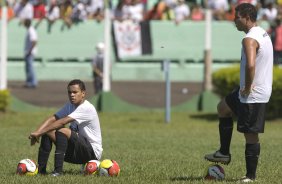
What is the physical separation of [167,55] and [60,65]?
3.43 m

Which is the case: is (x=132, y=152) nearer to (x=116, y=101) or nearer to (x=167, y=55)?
(x=116, y=101)

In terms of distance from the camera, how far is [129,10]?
94.7 ft

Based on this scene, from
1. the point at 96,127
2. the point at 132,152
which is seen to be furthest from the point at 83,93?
the point at 132,152

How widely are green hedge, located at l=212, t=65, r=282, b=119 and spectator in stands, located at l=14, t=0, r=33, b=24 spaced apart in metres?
8.23

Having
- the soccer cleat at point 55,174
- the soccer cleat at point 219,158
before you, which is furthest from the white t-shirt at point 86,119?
the soccer cleat at point 219,158

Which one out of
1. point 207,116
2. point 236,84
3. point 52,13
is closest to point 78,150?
point 236,84

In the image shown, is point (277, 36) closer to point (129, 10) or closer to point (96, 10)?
point (129, 10)

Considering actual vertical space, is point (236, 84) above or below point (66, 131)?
below

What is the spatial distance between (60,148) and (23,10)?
18424 millimetres

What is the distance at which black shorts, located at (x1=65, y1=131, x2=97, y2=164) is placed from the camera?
11.6 metres

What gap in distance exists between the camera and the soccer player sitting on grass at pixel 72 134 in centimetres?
1130

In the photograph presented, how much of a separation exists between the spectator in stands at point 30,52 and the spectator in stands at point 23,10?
2.71ft

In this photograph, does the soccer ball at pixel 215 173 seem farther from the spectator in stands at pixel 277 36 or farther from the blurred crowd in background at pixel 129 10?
the blurred crowd in background at pixel 129 10

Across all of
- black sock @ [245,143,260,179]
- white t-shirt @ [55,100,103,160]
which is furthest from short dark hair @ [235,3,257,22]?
white t-shirt @ [55,100,103,160]
